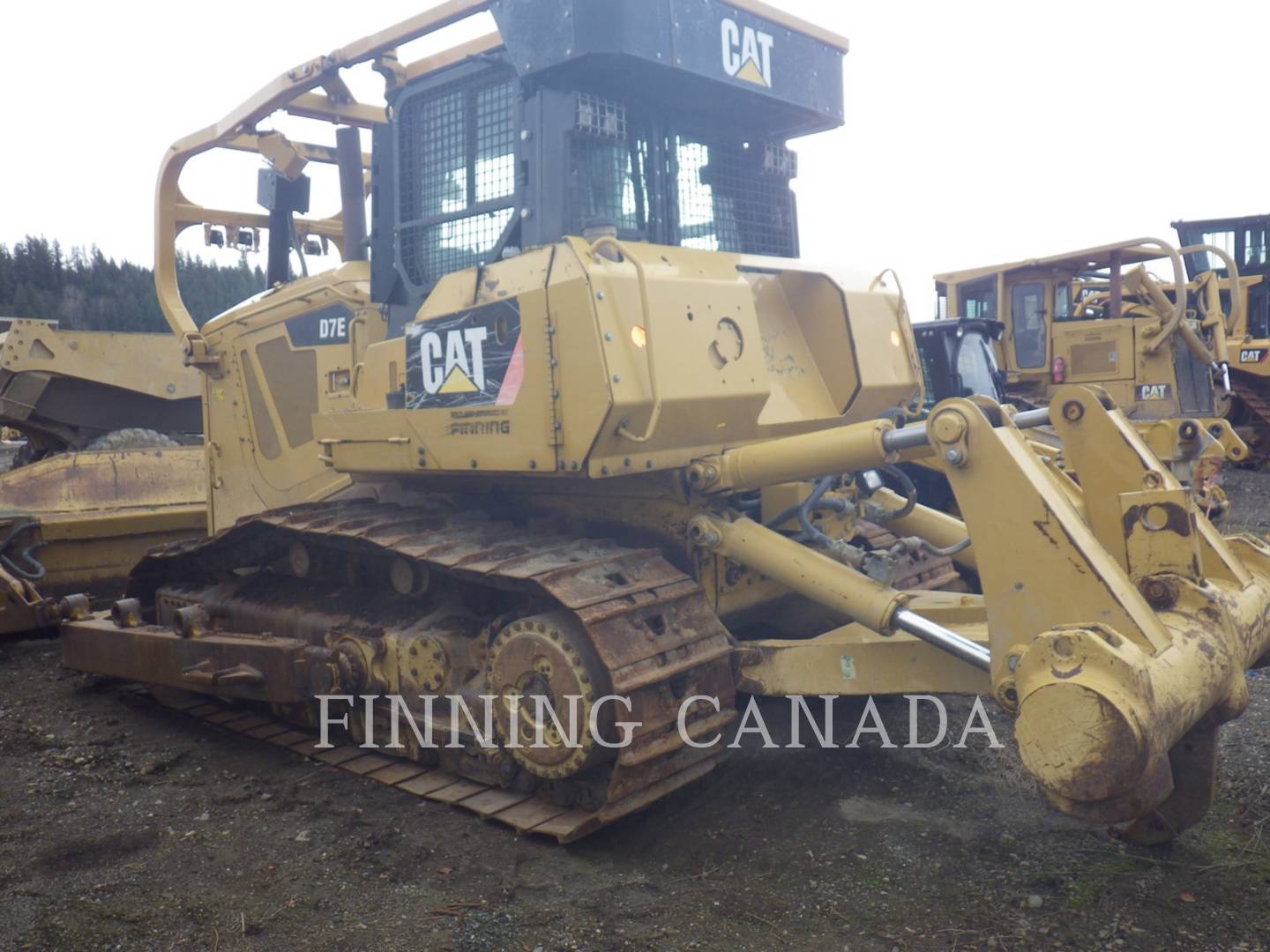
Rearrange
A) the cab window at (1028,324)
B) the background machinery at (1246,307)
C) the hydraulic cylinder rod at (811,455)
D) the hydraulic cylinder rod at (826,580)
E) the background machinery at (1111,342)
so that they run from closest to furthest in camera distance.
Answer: the hydraulic cylinder rod at (826,580)
the hydraulic cylinder rod at (811,455)
the background machinery at (1111,342)
the cab window at (1028,324)
the background machinery at (1246,307)

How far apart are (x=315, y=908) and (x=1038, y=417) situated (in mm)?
2734

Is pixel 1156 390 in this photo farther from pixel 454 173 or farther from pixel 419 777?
pixel 419 777

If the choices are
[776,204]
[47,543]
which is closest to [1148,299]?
[776,204]

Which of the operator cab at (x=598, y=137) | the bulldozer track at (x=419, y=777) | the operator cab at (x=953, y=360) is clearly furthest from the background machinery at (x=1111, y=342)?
the bulldozer track at (x=419, y=777)

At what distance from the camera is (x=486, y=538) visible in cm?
415

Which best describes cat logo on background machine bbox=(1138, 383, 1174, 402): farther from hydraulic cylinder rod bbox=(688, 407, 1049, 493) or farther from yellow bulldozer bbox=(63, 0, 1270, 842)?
hydraulic cylinder rod bbox=(688, 407, 1049, 493)

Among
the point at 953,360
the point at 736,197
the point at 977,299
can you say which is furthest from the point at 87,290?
the point at 736,197

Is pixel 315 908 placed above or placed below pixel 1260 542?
below

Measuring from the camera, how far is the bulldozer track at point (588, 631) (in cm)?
353

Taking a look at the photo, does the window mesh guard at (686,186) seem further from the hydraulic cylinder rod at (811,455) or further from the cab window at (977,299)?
the cab window at (977,299)

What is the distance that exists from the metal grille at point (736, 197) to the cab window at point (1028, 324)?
9193 millimetres

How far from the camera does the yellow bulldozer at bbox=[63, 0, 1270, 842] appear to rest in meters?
3.15

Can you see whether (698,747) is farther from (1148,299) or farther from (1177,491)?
(1148,299)

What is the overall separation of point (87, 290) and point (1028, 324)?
2943 cm
